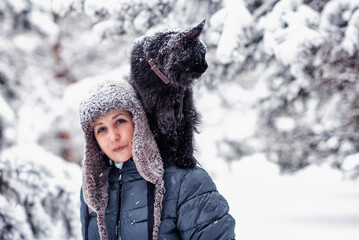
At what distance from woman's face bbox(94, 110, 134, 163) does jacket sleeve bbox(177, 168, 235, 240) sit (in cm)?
40

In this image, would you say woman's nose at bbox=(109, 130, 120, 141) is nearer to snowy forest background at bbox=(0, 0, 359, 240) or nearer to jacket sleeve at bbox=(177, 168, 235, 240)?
jacket sleeve at bbox=(177, 168, 235, 240)

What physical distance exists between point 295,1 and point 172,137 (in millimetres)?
1783

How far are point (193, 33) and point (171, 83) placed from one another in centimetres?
29

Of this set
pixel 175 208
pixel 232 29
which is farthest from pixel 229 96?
pixel 175 208

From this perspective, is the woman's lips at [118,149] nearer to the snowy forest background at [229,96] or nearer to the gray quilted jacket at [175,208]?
A: the gray quilted jacket at [175,208]

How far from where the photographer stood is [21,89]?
30.5ft

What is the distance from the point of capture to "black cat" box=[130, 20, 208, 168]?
181 cm

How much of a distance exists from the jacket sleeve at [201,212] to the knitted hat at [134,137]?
0.13 metres

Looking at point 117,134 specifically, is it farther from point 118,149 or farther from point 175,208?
point 175,208

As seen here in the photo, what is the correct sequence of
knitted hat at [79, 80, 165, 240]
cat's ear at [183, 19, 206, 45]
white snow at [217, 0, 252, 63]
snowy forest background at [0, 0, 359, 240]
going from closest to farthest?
cat's ear at [183, 19, 206, 45], knitted hat at [79, 80, 165, 240], white snow at [217, 0, 252, 63], snowy forest background at [0, 0, 359, 240]

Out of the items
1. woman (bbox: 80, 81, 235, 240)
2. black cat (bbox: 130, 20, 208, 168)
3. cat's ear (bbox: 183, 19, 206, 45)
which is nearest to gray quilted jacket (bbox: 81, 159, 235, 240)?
woman (bbox: 80, 81, 235, 240)

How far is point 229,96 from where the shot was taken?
9.55m

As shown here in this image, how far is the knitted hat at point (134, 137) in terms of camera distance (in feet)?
6.27

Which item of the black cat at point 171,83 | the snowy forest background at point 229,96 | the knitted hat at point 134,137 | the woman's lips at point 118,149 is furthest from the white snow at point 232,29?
the woman's lips at point 118,149
